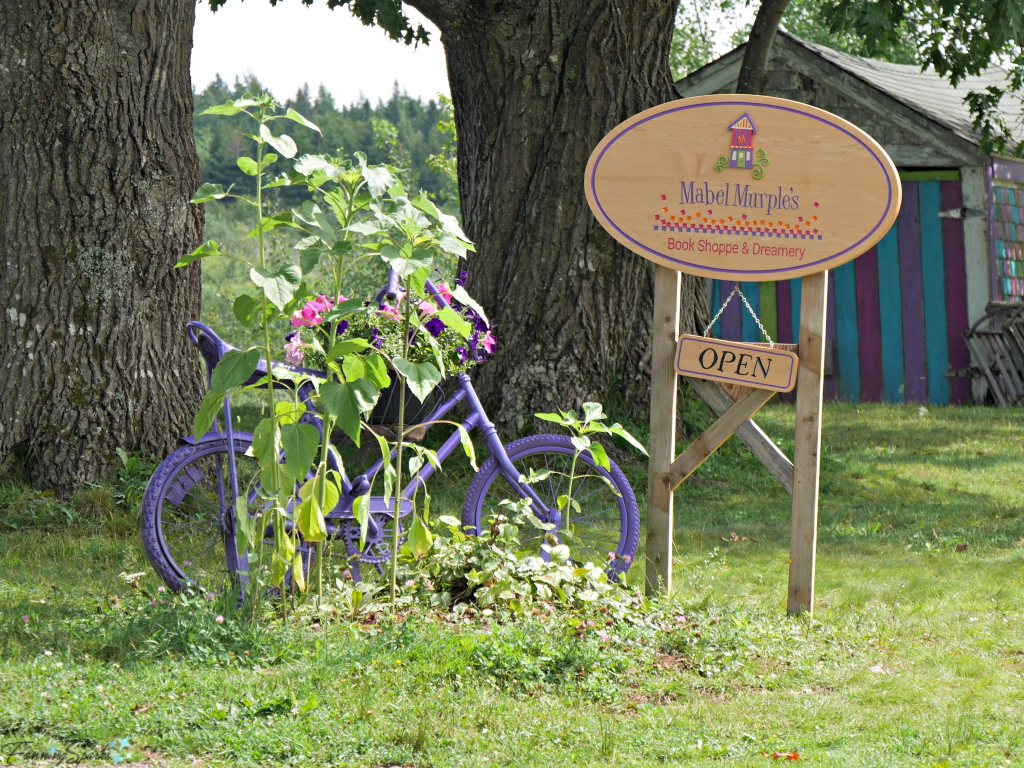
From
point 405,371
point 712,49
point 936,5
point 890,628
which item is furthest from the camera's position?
point 712,49

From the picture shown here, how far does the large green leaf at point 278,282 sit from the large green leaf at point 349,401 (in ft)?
1.10

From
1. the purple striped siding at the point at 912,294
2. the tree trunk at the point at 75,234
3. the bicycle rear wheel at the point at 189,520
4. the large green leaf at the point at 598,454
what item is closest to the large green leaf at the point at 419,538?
the bicycle rear wheel at the point at 189,520

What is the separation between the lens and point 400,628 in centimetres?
368

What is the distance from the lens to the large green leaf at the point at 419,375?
3.60 metres

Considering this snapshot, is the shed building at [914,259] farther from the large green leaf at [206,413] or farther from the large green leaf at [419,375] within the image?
the large green leaf at [206,413]

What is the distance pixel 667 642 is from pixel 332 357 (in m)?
1.65

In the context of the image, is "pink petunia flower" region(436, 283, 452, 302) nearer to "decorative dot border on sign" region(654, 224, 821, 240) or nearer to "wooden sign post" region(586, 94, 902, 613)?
"wooden sign post" region(586, 94, 902, 613)

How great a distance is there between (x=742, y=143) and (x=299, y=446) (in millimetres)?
2210

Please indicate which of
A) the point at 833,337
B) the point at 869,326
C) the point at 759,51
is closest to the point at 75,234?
the point at 759,51

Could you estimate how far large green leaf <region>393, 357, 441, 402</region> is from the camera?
360 centimetres

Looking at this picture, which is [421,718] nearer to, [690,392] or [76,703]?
[76,703]

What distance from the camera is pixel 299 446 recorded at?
355 cm

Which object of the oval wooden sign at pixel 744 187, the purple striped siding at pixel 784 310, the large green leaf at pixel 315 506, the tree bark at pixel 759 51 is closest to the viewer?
the large green leaf at pixel 315 506

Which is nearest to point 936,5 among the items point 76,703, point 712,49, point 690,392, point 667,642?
point 690,392
